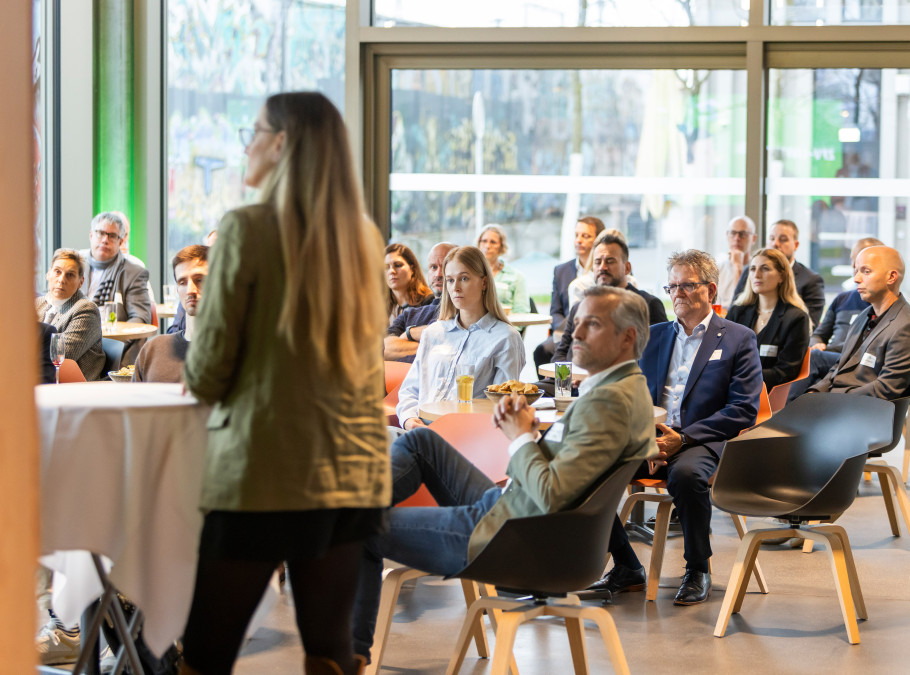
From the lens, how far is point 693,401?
4484mm

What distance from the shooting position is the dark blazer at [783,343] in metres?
5.72

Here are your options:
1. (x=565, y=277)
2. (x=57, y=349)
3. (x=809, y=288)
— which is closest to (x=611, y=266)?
(x=565, y=277)

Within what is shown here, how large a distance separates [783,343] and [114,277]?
15.7ft

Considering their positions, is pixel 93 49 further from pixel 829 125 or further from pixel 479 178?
pixel 829 125

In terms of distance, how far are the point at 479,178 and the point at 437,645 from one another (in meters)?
6.42

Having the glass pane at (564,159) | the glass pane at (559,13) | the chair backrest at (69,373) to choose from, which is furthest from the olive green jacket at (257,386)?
the glass pane at (559,13)

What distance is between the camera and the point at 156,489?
209cm

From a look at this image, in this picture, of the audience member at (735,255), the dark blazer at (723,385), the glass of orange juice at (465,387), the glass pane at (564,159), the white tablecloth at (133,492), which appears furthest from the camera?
the glass pane at (564,159)

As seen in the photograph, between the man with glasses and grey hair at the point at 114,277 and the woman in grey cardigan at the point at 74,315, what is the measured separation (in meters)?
1.53

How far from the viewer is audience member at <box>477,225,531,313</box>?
8305mm

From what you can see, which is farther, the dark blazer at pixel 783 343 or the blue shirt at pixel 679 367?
the dark blazer at pixel 783 343

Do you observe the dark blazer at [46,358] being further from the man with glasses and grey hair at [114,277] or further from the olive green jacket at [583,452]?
the man with glasses and grey hair at [114,277]

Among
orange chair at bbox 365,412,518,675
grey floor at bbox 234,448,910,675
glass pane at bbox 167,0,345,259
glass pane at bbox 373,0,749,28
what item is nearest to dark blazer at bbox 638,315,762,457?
grey floor at bbox 234,448,910,675

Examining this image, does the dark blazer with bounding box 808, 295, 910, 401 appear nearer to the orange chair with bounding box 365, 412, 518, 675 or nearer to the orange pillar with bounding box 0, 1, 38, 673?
the orange chair with bounding box 365, 412, 518, 675
